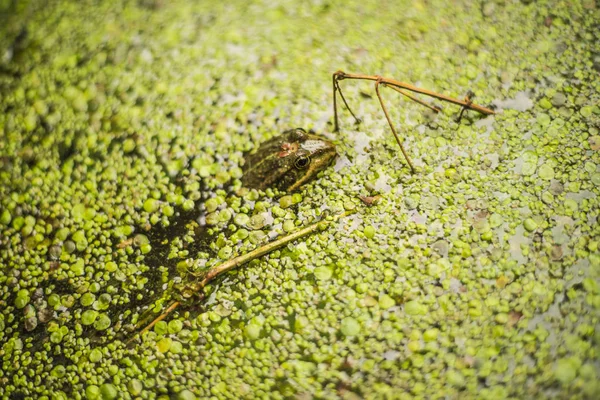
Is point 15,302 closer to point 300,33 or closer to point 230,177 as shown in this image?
point 230,177

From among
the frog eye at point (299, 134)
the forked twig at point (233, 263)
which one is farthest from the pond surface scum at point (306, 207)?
the frog eye at point (299, 134)

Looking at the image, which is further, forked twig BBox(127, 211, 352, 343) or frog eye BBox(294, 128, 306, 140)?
frog eye BBox(294, 128, 306, 140)

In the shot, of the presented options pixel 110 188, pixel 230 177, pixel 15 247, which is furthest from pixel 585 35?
pixel 15 247

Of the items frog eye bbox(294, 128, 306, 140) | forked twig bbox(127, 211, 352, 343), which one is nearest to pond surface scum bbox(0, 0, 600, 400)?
forked twig bbox(127, 211, 352, 343)

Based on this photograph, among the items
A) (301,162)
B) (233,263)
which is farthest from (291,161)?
(233,263)

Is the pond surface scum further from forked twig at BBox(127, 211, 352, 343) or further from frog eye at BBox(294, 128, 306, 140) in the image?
frog eye at BBox(294, 128, 306, 140)

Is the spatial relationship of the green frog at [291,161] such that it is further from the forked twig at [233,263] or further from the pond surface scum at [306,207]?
the forked twig at [233,263]
